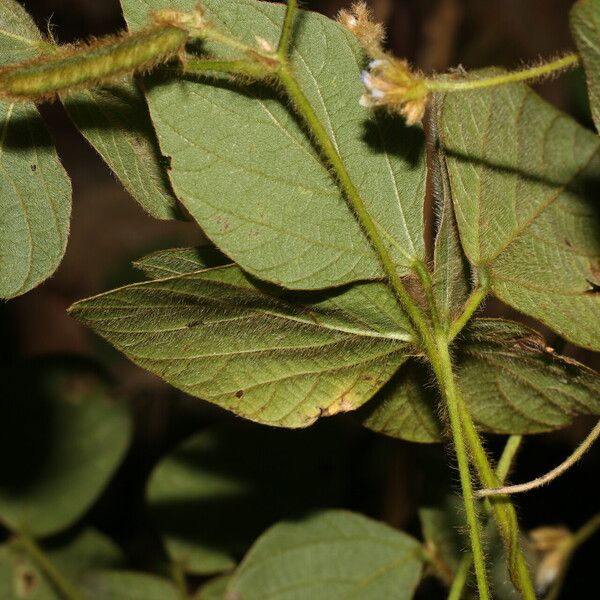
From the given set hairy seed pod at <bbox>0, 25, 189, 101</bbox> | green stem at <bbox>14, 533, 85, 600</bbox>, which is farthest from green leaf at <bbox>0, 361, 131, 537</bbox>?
hairy seed pod at <bbox>0, 25, 189, 101</bbox>

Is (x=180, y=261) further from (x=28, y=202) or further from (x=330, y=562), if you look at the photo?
(x=330, y=562)

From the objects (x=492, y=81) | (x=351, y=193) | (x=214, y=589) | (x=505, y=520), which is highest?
(x=492, y=81)

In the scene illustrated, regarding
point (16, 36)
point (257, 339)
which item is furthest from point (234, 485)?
point (16, 36)

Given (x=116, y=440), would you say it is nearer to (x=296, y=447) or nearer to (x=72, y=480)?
(x=72, y=480)

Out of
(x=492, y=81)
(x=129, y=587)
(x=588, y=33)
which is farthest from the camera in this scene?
(x=129, y=587)

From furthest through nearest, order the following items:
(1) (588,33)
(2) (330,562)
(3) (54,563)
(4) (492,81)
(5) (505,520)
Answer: (3) (54,563), (2) (330,562), (5) (505,520), (4) (492,81), (1) (588,33)

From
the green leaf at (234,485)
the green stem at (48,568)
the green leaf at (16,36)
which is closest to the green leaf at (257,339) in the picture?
the green leaf at (16,36)
